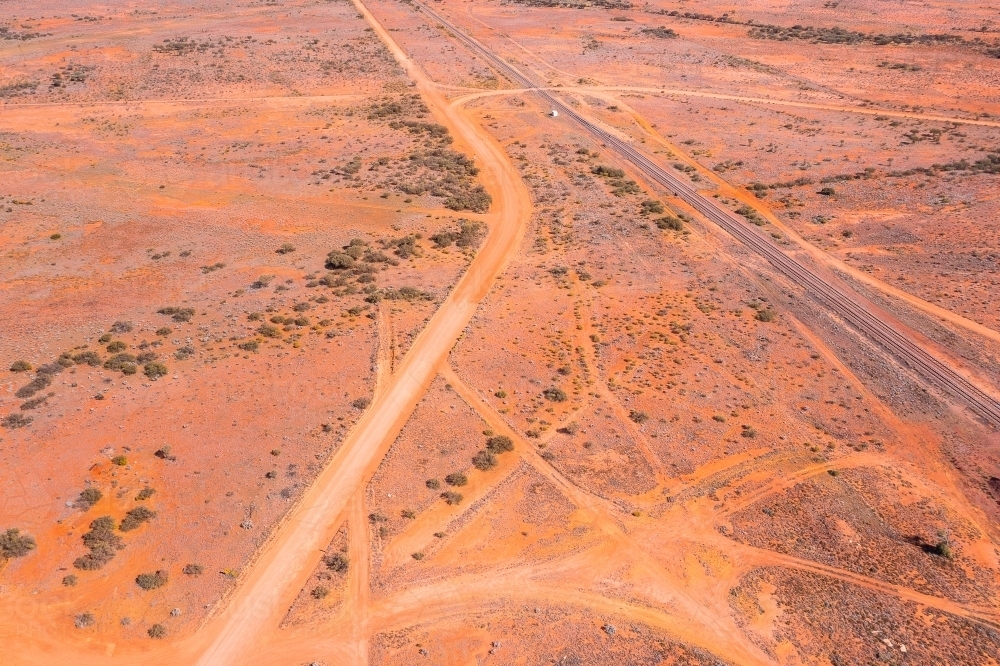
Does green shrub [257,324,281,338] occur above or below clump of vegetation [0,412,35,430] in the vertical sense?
above

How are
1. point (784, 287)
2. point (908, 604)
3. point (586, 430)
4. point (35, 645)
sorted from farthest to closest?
point (784, 287)
point (586, 430)
point (908, 604)
point (35, 645)

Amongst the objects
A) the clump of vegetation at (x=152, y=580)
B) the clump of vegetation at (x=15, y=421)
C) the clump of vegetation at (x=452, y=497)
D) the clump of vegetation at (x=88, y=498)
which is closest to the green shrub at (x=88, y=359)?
the clump of vegetation at (x=15, y=421)

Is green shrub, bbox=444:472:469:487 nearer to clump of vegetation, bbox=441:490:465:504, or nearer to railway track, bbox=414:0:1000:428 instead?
clump of vegetation, bbox=441:490:465:504

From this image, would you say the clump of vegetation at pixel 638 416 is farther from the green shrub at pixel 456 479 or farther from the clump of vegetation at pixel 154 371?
the clump of vegetation at pixel 154 371

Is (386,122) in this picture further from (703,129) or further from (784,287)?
(784,287)

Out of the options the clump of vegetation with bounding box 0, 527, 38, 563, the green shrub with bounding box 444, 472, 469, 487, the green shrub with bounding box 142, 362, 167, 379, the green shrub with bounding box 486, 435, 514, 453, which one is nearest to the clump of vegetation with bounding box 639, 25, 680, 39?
the green shrub with bounding box 486, 435, 514, 453

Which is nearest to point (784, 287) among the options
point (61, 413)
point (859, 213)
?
point (859, 213)
